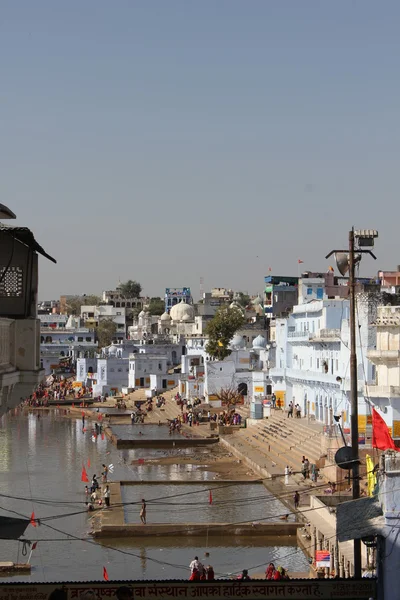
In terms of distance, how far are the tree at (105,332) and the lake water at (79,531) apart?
66044 mm

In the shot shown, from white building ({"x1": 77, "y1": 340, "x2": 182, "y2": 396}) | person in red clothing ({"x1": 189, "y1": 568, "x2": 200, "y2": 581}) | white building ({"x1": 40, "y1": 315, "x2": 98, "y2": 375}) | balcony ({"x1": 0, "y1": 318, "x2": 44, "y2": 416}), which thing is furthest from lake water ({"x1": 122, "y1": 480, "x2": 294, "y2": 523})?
white building ({"x1": 40, "y1": 315, "x2": 98, "y2": 375})

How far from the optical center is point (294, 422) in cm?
4703

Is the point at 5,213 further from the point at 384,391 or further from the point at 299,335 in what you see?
the point at 299,335

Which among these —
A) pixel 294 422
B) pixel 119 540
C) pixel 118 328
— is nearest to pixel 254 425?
pixel 294 422

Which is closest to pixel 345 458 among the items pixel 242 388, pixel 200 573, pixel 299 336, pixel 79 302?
pixel 200 573

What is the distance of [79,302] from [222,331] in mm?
88998

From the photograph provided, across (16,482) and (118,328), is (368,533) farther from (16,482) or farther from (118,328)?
(118,328)

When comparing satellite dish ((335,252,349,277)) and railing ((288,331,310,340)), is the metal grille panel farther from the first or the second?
railing ((288,331,310,340))

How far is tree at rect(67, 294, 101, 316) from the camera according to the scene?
159250mm

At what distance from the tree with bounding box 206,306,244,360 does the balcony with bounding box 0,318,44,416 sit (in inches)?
2444

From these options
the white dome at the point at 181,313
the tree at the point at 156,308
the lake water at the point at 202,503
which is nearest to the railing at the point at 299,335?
the lake water at the point at 202,503

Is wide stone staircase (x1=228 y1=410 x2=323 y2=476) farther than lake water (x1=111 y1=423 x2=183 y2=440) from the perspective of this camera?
No

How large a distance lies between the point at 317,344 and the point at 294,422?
3.85 meters

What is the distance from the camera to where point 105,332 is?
406 ft
